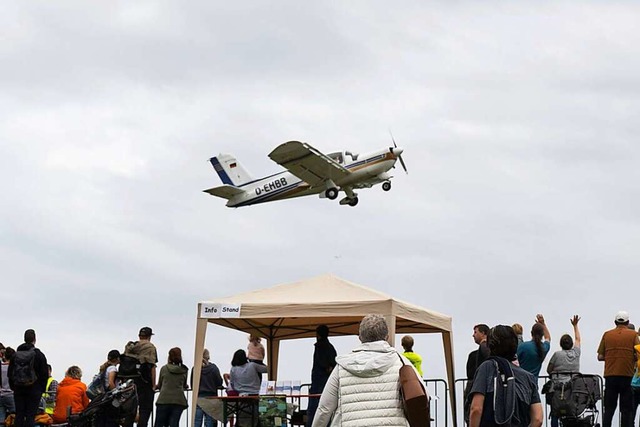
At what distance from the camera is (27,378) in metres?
14.7

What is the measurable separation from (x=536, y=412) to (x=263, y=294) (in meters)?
8.47

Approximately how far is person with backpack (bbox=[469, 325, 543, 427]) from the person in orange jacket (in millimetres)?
8927

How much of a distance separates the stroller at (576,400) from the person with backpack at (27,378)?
668cm

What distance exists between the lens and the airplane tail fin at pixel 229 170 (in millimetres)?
46734

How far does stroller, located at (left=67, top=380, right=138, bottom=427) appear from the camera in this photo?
1402cm

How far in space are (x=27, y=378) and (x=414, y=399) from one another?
8.91 meters

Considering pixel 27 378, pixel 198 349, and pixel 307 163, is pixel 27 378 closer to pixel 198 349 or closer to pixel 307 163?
pixel 198 349

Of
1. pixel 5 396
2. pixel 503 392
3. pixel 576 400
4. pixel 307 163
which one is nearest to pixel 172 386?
pixel 5 396

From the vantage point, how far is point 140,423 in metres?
A: 15.3

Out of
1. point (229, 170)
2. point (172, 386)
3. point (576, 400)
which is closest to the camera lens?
point (576, 400)

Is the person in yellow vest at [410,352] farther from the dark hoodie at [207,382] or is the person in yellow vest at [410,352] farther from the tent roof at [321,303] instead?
the dark hoodie at [207,382]

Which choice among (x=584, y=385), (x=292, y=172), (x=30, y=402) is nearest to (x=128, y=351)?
(x=30, y=402)

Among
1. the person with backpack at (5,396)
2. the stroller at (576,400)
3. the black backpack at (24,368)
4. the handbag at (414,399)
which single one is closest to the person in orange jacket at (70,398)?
the black backpack at (24,368)

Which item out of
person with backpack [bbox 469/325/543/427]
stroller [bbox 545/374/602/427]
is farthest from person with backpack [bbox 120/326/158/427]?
person with backpack [bbox 469/325/543/427]
